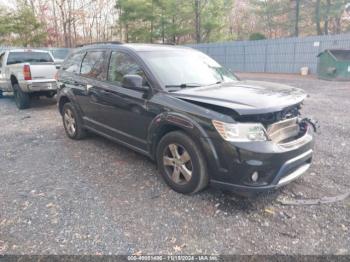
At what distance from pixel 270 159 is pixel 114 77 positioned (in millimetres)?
2501

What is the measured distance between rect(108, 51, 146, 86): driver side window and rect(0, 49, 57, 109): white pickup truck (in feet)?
15.6

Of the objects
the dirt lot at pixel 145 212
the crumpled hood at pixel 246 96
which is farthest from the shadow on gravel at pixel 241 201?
the crumpled hood at pixel 246 96

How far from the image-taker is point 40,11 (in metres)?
32.4

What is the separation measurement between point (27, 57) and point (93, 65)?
609cm

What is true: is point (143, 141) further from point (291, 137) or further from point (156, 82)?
point (291, 137)

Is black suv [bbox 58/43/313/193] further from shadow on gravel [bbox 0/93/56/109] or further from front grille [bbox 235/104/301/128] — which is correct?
shadow on gravel [bbox 0/93/56/109]

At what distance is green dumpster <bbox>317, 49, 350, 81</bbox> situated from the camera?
12.7 m

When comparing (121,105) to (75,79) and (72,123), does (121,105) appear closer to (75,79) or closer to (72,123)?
(75,79)

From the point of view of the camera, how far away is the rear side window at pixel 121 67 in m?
3.63

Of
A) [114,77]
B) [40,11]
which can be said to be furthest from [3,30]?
[114,77]

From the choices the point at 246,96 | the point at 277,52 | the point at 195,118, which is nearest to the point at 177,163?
the point at 195,118

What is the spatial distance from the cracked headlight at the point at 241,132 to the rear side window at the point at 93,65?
2.38 metres

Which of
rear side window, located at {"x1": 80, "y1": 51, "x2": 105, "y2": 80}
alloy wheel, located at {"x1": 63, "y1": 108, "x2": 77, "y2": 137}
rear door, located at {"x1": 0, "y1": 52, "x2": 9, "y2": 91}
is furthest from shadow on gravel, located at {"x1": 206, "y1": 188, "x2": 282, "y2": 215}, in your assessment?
rear door, located at {"x1": 0, "y1": 52, "x2": 9, "y2": 91}

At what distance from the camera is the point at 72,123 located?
522cm
